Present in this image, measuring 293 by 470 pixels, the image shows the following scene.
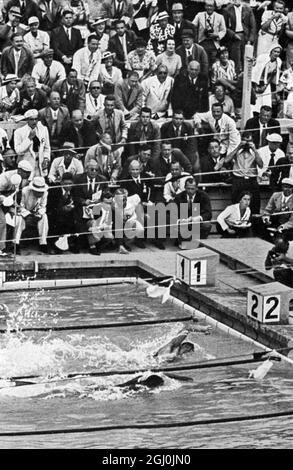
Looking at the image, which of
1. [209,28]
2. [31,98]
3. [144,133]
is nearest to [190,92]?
[144,133]

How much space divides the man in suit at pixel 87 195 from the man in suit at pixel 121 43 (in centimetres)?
170

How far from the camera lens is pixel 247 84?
770 inches

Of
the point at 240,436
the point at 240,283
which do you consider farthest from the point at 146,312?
the point at 240,436

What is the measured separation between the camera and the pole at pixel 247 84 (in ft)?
63.8

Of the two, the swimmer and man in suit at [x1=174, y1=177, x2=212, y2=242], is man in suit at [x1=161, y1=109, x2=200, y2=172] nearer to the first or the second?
man in suit at [x1=174, y1=177, x2=212, y2=242]

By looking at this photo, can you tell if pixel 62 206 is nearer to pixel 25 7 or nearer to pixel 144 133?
pixel 144 133

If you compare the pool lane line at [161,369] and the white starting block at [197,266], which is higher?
the white starting block at [197,266]

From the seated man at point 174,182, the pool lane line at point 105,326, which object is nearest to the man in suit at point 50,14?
the seated man at point 174,182

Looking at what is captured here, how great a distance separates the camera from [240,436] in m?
13.5

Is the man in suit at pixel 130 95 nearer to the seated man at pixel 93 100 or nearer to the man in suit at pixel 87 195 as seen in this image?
the seated man at pixel 93 100

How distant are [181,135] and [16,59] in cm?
217

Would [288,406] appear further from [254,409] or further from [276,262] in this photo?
[276,262]

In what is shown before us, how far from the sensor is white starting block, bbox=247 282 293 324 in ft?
52.7
